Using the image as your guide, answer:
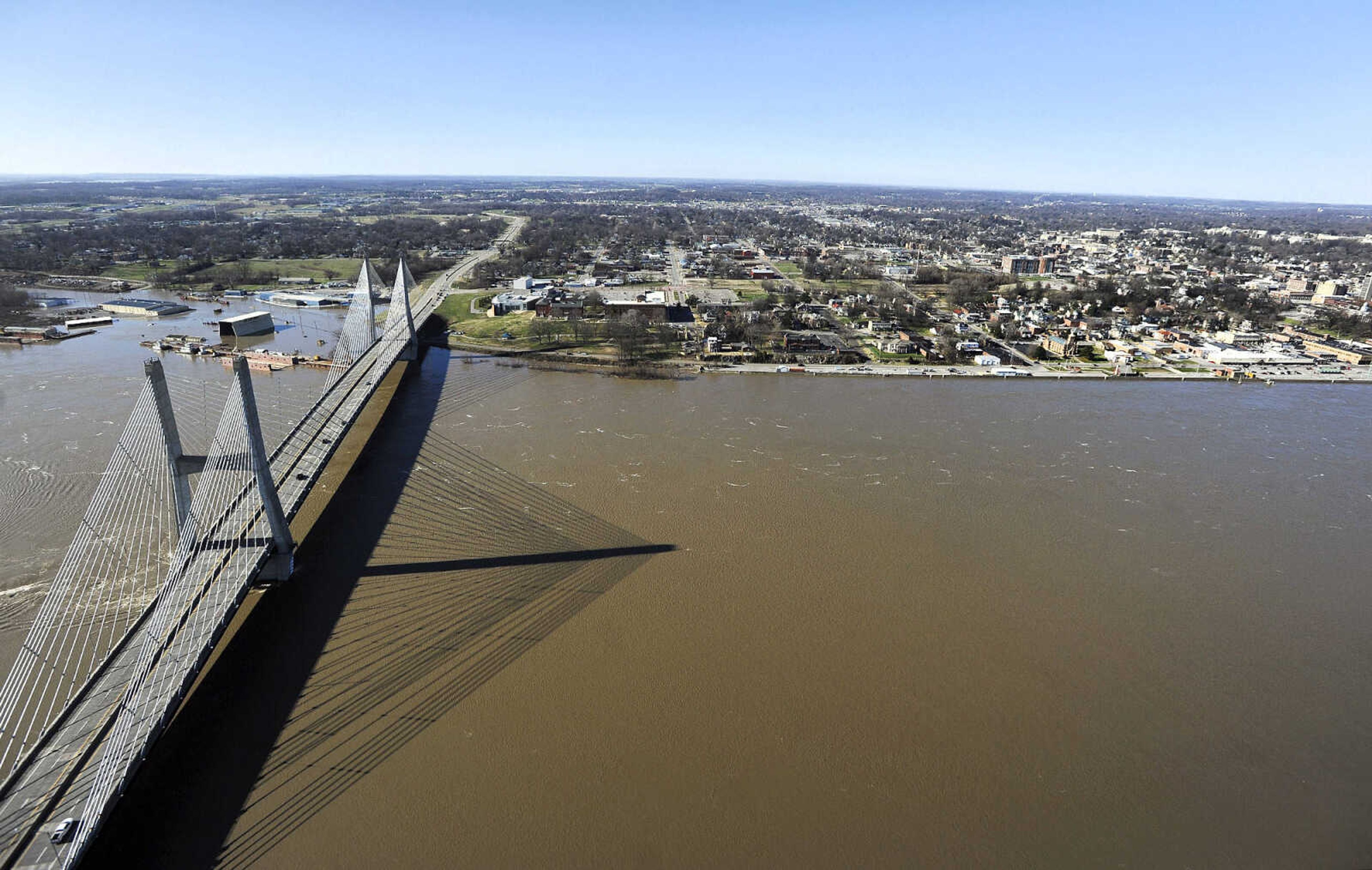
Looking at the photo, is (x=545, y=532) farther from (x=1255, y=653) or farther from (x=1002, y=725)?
(x=1255, y=653)

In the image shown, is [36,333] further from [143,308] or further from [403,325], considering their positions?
[403,325]

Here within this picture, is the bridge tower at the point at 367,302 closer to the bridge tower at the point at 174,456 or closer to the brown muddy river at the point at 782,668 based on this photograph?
the brown muddy river at the point at 782,668

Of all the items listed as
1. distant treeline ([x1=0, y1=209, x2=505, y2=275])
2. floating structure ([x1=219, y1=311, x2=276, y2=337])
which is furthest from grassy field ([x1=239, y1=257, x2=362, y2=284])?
floating structure ([x1=219, y1=311, x2=276, y2=337])

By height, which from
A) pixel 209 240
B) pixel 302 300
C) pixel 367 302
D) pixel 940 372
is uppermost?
pixel 209 240

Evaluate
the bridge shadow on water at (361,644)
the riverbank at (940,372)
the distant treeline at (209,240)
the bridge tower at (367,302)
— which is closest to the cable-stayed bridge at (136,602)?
the bridge shadow on water at (361,644)

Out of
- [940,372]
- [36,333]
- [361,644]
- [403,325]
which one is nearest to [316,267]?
[36,333]
